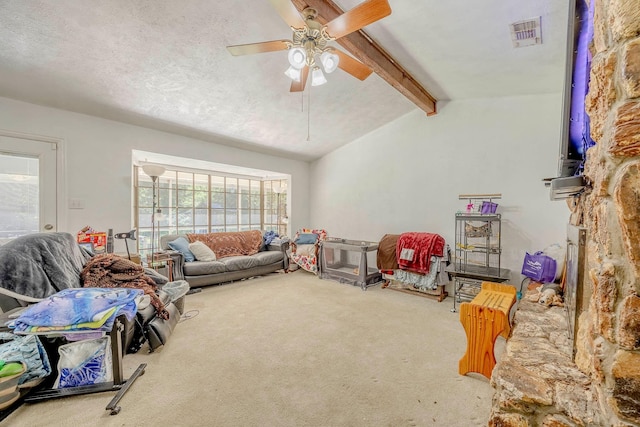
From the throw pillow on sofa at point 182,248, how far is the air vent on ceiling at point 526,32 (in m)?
4.68

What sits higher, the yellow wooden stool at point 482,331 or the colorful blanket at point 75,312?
the colorful blanket at point 75,312

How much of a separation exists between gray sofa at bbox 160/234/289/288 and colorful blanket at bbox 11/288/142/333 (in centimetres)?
222

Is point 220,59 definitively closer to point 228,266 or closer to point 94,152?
point 94,152

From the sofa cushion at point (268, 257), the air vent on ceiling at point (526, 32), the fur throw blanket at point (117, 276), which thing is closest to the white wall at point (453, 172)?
the sofa cushion at point (268, 257)

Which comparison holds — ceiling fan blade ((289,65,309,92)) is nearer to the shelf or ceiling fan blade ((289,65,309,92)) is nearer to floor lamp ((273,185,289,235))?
the shelf

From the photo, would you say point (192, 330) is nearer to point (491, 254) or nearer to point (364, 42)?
point (364, 42)

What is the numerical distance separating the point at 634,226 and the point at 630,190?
97mm

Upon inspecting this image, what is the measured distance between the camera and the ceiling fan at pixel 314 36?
1.62 m

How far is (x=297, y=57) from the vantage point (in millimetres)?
1954

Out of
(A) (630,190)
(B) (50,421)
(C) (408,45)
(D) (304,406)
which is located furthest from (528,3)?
(B) (50,421)

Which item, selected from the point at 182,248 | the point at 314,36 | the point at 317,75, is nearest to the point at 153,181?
the point at 182,248

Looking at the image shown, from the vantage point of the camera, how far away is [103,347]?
1.83 metres

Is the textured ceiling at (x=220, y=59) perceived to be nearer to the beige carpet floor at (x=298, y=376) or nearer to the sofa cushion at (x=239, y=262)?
the sofa cushion at (x=239, y=262)

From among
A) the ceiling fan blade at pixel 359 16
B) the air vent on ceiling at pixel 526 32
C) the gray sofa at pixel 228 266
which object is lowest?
the gray sofa at pixel 228 266
